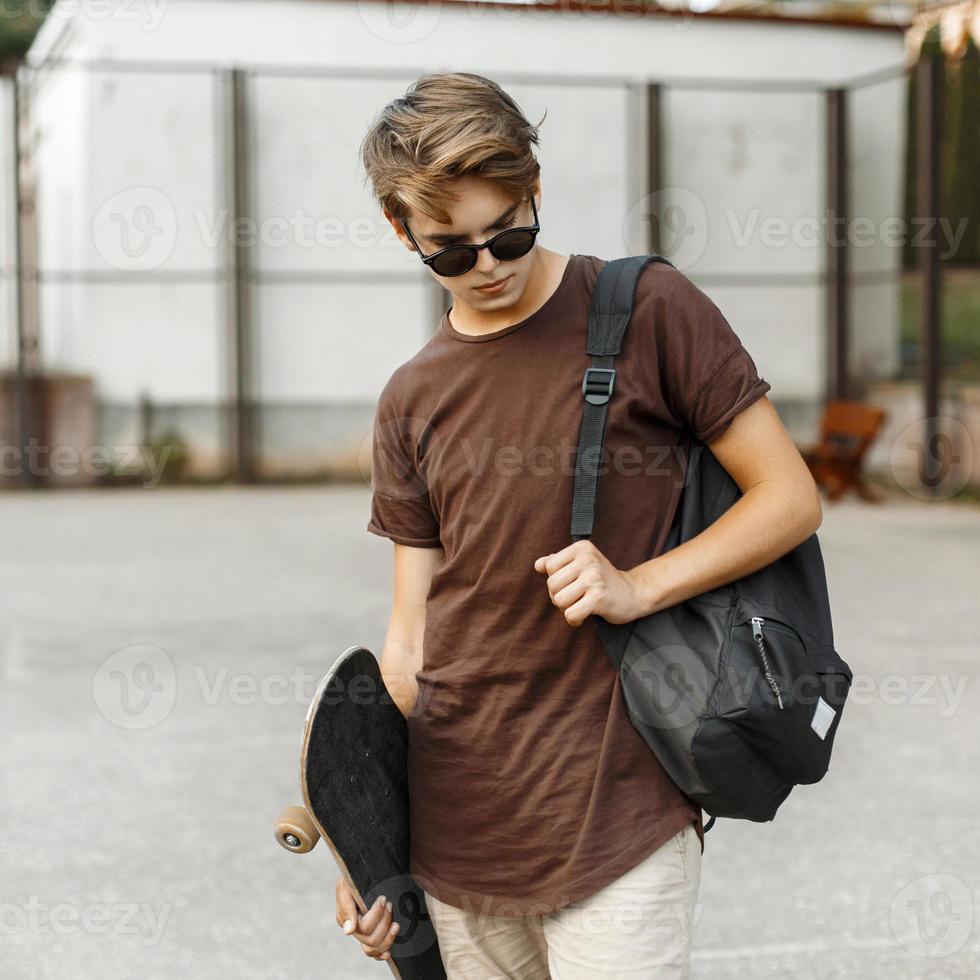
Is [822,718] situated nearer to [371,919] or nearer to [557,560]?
[557,560]

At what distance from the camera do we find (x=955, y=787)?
199 inches

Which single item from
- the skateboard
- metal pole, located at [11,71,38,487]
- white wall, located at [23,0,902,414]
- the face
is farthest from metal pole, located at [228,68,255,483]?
the face

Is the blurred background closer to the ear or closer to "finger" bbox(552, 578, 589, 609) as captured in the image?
the ear

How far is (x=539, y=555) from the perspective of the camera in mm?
2035

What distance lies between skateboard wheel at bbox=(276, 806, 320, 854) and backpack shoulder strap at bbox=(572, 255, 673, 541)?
0.49 meters

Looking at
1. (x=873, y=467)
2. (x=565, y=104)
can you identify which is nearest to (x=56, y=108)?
(x=565, y=104)

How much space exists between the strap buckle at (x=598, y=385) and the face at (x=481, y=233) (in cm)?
14

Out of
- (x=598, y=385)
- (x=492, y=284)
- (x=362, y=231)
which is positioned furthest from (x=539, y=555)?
(x=362, y=231)

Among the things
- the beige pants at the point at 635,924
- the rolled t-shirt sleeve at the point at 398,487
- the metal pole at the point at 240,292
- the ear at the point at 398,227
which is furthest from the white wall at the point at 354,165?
the beige pants at the point at 635,924

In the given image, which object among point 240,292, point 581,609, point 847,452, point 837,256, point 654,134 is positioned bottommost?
point 847,452

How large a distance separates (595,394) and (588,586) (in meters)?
0.25

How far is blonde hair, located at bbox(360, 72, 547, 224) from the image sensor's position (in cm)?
188

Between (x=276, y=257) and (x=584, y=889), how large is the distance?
542 inches

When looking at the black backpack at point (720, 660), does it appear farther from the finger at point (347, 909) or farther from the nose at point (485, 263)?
the finger at point (347, 909)
